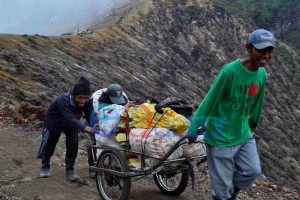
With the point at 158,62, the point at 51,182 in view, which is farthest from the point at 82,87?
the point at 158,62

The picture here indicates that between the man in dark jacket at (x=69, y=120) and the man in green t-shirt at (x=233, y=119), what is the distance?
1.89 metres

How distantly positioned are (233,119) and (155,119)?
111cm

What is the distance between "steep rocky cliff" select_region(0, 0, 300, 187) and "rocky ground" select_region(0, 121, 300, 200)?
2195 millimetres

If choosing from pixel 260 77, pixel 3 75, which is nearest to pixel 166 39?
pixel 3 75

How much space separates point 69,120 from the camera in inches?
237

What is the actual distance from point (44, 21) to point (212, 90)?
6860 centimetres

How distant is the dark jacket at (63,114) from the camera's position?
239 inches

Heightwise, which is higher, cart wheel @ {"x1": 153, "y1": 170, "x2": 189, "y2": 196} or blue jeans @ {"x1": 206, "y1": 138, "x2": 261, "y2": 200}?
blue jeans @ {"x1": 206, "y1": 138, "x2": 261, "y2": 200}

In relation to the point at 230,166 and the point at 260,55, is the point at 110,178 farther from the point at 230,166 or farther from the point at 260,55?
the point at 260,55

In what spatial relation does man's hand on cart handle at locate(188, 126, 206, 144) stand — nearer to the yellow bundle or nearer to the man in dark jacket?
the yellow bundle

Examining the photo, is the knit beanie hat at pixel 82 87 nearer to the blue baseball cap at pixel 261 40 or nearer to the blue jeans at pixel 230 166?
the blue jeans at pixel 230 166

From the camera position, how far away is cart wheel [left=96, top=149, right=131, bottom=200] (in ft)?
18.0

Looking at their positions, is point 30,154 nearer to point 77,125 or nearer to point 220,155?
point 77,125

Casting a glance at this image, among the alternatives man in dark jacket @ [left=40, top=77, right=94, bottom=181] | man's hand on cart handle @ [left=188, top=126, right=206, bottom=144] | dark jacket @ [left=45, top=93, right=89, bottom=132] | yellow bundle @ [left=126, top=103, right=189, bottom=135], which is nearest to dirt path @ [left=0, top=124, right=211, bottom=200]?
man in dark jacket @ [left=40, top=77, right=94, bottom=181]
